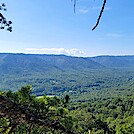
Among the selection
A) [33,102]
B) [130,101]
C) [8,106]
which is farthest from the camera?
[130,101]

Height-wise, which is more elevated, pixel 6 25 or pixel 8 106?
pixel 6 25

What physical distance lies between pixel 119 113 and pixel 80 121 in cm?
3046

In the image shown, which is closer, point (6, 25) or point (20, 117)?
point (20, 117)

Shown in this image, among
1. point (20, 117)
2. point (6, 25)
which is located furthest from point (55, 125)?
point (6, 25)

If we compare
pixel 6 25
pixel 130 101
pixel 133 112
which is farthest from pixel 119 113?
pixel 6 25

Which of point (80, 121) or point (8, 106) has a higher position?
point (8, 106)

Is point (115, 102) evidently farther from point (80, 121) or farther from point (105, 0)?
point (105, 0)

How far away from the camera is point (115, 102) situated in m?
142

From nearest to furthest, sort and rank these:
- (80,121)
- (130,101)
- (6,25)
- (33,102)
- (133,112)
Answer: (6,25) → (33,102) → (80,121) → (133,112) → (130,101)

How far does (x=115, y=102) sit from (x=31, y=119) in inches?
5604

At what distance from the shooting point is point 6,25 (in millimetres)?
2355

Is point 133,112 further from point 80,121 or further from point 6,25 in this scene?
point 6,25

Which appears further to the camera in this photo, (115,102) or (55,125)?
(115,102)

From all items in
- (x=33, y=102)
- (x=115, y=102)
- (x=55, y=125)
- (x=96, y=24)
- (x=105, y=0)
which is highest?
(x=105, y=0)
